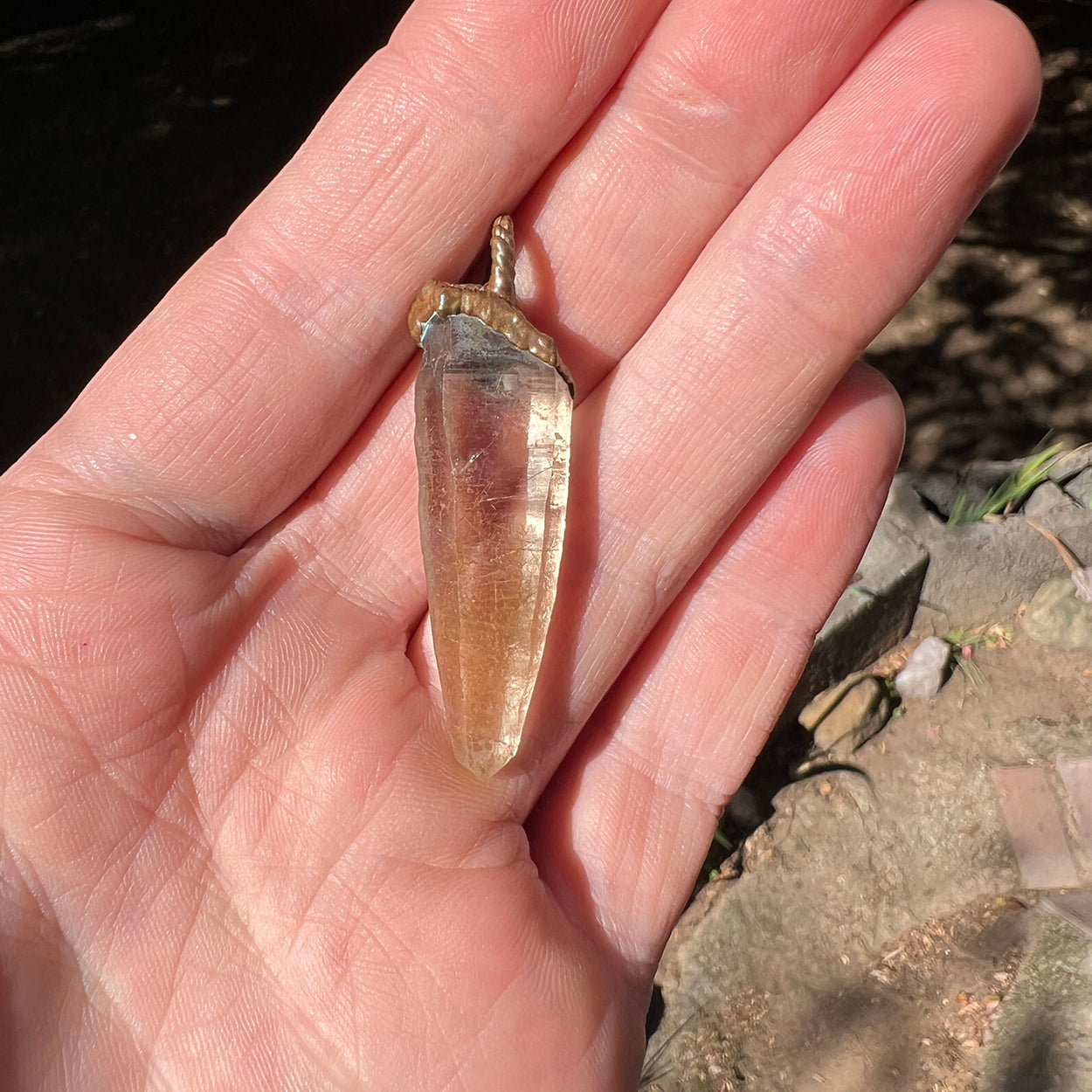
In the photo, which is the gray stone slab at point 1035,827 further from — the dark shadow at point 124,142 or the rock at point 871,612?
the dark shadow at point 124,142

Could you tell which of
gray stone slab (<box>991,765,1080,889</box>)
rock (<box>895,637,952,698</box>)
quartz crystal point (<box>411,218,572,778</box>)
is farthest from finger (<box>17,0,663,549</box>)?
gray stone slab (<box>991,765,1080,889</box>)

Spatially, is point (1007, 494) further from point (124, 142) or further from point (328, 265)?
point (124, 142)

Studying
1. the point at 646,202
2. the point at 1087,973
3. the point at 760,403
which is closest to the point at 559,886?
the point at 760,403

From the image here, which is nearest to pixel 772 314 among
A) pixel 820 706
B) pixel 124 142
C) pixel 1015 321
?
pixel 820 706

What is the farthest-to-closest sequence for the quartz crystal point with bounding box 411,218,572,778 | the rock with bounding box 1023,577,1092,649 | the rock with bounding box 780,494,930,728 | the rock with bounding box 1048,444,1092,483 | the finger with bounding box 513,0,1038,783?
the rock with bounding box 1048,444,1092,483 → the rock with bounding box 1023,577,1092,649 → the rock with bounding box 780,494,930,728 → the quartz crystal point with bounding box 411,218,572,778 → the finger with bounding box 513,0,1038,783

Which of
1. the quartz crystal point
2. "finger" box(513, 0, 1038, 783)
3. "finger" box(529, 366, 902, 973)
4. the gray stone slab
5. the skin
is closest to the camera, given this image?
the skin

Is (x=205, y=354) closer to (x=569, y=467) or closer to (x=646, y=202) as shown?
(x=569, y=467)

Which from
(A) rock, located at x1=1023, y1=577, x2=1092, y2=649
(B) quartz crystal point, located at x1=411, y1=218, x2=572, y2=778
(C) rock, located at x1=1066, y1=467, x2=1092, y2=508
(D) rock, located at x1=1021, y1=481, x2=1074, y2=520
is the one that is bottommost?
(A) rock, located at x1=1023, y1=577, x2=1092, y2=649

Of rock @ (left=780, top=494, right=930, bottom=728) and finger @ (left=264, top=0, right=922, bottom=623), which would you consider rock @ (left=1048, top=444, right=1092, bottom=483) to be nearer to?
rock @ (left=780, top=494, right=930, bottom=728)
